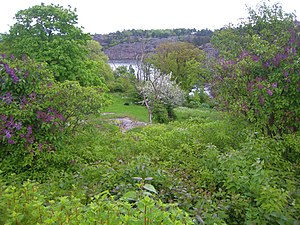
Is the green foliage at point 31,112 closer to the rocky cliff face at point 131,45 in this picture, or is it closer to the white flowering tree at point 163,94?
the white flowering tree at point 163,94

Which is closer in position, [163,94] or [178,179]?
[178,179]

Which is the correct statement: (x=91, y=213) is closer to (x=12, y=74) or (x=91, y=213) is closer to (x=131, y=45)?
(x=12, y=74)

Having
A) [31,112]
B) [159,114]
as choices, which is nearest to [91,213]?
[31,112]

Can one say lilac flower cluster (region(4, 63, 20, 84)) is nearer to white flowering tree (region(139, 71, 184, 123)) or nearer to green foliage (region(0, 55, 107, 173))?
green foliage (region(0, 55, 107, 173))

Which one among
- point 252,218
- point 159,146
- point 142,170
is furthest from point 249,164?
point 159,146

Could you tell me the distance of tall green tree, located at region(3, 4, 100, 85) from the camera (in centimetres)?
1254

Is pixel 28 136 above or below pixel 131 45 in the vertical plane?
below

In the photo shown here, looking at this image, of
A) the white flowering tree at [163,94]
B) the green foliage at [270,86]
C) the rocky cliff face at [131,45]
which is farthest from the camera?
the rocky cliff face at [131,45]

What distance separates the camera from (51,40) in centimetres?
1302

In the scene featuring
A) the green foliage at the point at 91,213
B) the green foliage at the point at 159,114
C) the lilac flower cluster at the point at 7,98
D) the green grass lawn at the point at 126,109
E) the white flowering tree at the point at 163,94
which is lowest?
the green grass lawn at the point at 126,109

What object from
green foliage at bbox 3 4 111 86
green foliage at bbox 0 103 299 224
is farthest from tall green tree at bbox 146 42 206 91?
green foliage at bbox 0 103 299 224

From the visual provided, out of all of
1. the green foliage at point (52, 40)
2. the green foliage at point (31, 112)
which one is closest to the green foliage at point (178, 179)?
the green foliage at point (31, 112)

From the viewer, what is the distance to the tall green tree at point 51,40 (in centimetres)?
1254

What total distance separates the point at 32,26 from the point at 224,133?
10.5 meters
